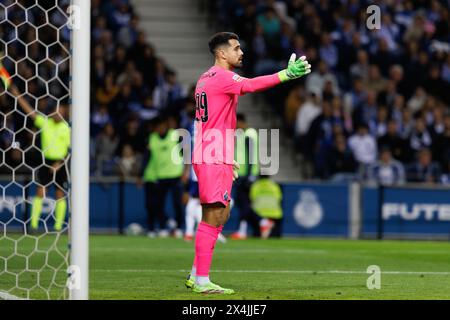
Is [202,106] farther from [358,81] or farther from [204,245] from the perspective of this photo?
[358,81]

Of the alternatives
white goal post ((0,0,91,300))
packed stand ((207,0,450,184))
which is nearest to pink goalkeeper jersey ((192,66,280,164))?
white goal post ((0,0,91,300))

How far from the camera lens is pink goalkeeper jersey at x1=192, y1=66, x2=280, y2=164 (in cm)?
885

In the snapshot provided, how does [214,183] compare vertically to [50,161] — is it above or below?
below

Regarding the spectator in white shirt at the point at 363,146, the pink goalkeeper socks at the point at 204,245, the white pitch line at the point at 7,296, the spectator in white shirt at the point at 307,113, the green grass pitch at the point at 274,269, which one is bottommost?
the green grass pitch at the point at 274,269

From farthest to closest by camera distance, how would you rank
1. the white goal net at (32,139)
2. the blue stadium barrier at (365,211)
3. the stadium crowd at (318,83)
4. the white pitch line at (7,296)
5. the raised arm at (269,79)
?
the stadium crowd at (318,83)
the blue stadium barrier at (365,211)
the white goal net at (32,139)
the raised arm at (269,79)
the white pitch line at (7,296)

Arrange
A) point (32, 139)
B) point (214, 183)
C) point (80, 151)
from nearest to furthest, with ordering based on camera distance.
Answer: point (80, 151)
point (214, 183)
point (32, 139)

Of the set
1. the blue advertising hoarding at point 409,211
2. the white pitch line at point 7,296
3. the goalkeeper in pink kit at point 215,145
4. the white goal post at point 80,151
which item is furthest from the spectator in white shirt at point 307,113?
the white goal post at point 80,151

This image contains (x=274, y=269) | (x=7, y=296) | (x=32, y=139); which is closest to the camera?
(x=7, y=296)

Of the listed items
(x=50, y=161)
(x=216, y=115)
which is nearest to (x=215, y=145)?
(x=216, y=115)

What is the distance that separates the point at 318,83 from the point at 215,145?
1338 centimetres

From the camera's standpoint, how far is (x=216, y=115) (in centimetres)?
892

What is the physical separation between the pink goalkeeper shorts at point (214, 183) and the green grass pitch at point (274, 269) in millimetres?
758

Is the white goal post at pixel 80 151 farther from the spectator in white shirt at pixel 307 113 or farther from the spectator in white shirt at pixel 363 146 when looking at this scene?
the spectator in white shirt at pixel 307 113

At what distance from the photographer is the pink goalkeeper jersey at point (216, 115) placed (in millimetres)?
8852
